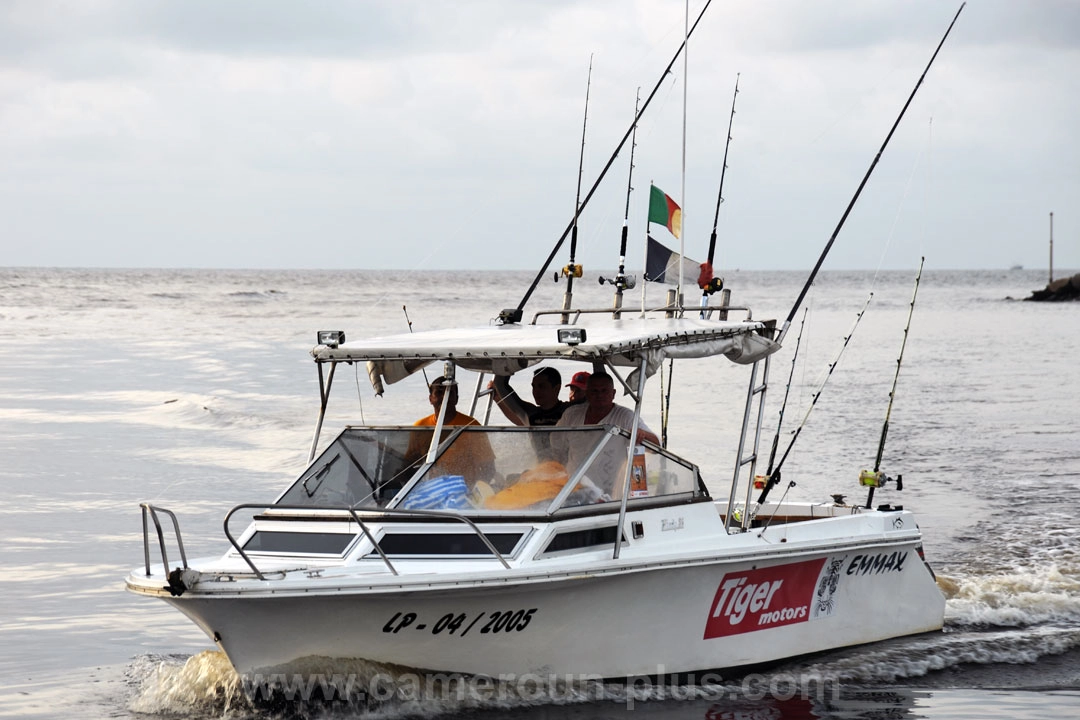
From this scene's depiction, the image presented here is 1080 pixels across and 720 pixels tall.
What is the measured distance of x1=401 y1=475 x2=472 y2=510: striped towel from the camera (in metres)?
7.81

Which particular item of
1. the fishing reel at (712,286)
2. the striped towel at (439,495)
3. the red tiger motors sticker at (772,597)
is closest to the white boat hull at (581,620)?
the red tiger motors sticker at (772,597)

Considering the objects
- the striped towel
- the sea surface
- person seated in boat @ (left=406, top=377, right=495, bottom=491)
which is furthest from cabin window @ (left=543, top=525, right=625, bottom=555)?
the sea surface

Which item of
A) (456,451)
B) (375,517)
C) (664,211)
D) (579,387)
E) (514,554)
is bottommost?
(514,554)

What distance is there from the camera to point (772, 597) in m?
8.72

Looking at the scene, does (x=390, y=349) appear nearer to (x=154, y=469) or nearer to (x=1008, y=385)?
(x=154, y=469)

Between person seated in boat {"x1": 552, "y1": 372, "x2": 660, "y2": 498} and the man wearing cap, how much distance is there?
296 millimetres

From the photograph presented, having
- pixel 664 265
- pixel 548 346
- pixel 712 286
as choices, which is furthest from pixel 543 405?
pixel 548 346

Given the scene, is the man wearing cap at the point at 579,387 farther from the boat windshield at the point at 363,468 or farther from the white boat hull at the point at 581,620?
the white boat hull at the point at 581,620

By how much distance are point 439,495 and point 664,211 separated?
2.85m

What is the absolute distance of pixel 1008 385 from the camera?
28.2 meters

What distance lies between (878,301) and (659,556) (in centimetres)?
7059

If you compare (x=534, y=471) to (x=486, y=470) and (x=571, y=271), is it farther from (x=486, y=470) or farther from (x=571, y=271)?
(x=571, y=271)

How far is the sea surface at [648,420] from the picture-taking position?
8523 mm

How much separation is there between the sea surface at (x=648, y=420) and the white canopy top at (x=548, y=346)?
762 mm
